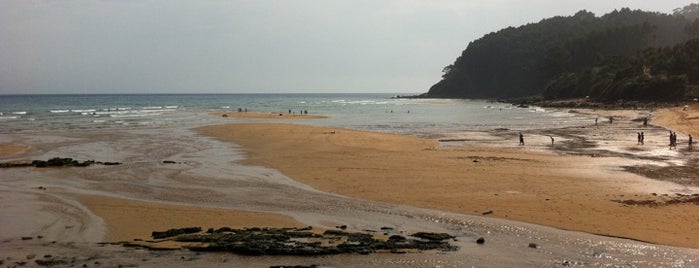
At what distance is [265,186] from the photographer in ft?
66.7

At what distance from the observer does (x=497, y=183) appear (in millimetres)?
20281

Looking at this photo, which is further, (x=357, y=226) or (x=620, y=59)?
(x=620, y=59)

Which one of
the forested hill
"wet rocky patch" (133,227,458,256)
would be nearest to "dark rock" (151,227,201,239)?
"wet rocky patch" (133,227,458,256)

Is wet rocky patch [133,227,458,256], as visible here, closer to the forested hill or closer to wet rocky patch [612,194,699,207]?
wet rocky patch [612,194,699,207]

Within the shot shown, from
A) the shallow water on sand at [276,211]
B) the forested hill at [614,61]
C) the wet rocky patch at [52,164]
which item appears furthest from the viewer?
the forested hill at [614,61]

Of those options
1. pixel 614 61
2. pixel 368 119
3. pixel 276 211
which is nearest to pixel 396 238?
pixel 276 211

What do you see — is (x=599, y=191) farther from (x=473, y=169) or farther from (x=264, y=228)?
(x=264, y=228)

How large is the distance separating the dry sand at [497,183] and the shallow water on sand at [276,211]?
1.09m

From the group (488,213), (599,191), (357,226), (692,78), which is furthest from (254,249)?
(692,78)

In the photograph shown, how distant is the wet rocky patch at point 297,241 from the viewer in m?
11.1

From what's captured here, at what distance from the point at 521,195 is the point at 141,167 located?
16978mm

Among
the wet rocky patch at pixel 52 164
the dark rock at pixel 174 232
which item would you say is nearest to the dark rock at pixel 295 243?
the dark rock at pixel 174 232

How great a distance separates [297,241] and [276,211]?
399cm

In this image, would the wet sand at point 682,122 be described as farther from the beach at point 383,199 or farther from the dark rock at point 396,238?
the dark rock at point 396,238
